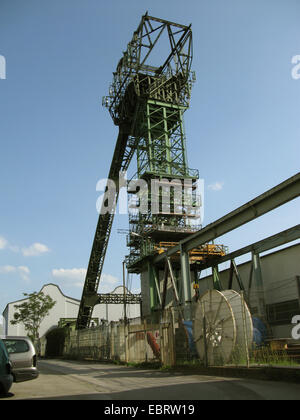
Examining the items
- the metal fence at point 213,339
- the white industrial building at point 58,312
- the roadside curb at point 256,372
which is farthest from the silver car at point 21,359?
the white industrial building at point 58,312

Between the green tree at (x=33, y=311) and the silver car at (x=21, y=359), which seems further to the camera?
the green tree at (x=33, y=311)

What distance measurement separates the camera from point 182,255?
25688 mm

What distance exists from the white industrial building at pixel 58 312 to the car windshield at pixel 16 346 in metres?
52.2

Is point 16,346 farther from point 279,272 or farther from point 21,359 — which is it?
point 279,272

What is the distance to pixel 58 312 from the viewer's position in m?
64.4

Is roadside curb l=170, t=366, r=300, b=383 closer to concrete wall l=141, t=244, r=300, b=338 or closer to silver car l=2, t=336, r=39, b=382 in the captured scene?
silver car l=2, t=336, r=39, b=382

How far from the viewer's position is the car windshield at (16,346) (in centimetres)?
1089

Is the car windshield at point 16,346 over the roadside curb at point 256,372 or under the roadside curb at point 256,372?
over

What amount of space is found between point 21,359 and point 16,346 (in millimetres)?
454

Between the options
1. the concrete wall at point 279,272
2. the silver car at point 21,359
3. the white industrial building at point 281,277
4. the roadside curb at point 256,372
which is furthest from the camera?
the concrete wall at point 279,272

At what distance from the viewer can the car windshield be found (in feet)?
35.7

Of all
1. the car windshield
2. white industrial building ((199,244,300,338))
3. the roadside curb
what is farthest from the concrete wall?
the car windshield

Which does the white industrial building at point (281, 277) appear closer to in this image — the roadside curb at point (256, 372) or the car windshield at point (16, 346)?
the roadside curb at point (256, 372)
